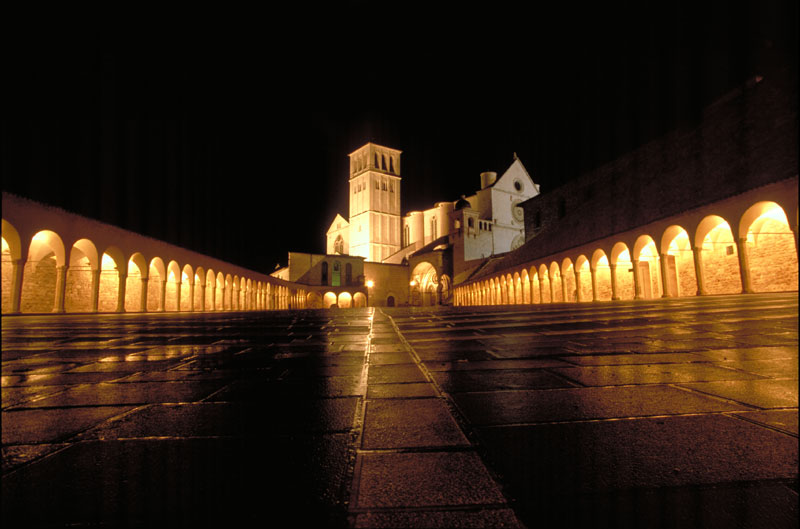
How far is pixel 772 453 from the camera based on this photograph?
3.34 feet

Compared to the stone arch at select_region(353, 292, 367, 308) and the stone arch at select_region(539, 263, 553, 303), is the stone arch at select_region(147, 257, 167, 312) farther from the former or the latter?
the stone arch at select_region(353, 292, 367, 308)

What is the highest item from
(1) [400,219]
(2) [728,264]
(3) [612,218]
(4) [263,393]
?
(1) [400,219]

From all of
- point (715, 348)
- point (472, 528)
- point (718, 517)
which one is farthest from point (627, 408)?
point (715, 348)

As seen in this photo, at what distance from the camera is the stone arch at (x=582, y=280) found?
22.0 metres

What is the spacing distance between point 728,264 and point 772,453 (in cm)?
1870

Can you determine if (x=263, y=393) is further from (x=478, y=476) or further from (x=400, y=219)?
(x=400, y=219)

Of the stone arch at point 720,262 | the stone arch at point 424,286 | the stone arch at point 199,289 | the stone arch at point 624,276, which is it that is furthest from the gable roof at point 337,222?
the stone arch at point 720,262

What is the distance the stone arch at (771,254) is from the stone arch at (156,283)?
21.9 meters

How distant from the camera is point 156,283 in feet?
70.4

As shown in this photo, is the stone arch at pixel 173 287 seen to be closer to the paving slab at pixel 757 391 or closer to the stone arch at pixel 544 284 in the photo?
the stone arch at pixel 544 284

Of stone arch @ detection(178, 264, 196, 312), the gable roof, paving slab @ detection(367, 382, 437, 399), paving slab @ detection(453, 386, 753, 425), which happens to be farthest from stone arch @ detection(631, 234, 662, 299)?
the gable roof

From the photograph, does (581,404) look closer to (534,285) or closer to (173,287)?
(173,287)

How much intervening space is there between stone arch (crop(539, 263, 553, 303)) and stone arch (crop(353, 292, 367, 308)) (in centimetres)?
2937

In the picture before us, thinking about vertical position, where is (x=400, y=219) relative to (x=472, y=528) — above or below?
above
